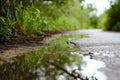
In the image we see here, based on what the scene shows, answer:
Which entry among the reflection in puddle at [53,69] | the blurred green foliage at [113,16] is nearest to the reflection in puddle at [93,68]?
the reflection in puddle at [53,69]

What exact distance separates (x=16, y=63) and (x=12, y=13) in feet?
10.2

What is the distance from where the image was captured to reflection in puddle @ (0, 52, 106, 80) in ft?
7.03

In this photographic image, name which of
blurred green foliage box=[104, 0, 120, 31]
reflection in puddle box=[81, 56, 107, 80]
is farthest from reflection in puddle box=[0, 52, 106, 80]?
blurred green foliage box=[104, 0, 120, 31]

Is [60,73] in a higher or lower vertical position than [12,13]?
lower

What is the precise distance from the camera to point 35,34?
663 centimetres

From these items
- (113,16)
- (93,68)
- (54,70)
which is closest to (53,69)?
(54,70)

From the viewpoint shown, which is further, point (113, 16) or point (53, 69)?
point (113, 16)

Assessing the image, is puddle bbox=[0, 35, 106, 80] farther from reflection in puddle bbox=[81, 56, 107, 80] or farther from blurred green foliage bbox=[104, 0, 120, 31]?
blurred green foliage bbox=[104, 0, 120, 31]

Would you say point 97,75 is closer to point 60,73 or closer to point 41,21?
point 60,73

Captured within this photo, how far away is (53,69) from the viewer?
2445 mm

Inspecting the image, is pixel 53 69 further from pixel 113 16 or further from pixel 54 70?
pixel 113 16

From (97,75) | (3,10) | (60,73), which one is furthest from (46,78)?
(3,10)

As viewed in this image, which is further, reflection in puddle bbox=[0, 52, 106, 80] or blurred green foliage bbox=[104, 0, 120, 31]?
blurred green foliage bbox=[104, 0, 120, 31]

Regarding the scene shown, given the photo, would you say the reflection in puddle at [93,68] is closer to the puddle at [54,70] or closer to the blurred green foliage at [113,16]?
the puddle at [54,70]
